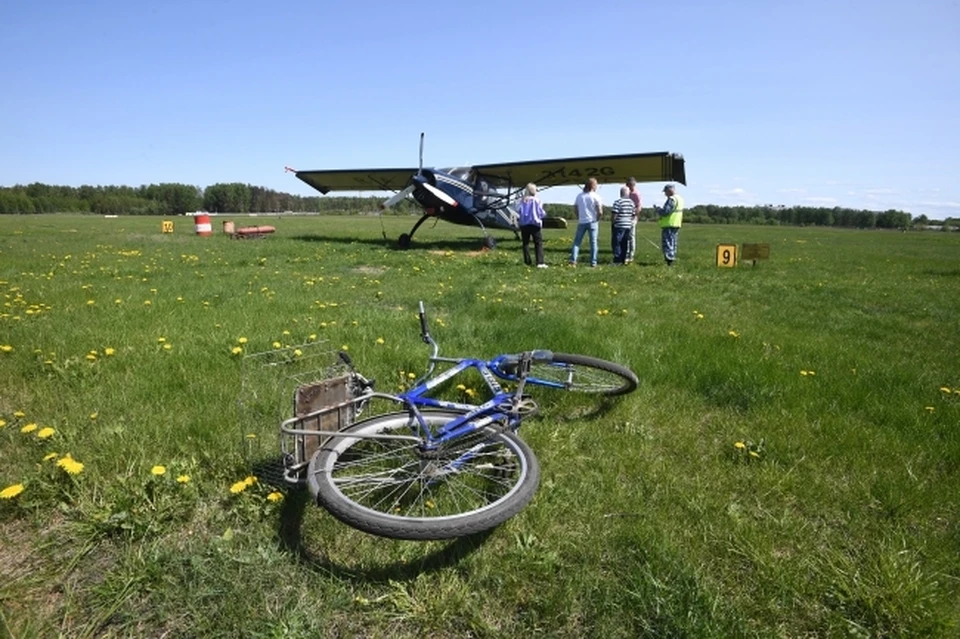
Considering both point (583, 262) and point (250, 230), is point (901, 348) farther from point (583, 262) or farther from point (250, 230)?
point (250, 230)

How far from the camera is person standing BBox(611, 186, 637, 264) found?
44.0ft

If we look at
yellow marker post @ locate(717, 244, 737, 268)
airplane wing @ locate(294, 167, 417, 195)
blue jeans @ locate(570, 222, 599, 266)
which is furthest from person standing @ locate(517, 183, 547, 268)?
airplane wing @ locate(294, 167, 417, 195)

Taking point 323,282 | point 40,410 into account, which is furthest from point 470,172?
point 40,410

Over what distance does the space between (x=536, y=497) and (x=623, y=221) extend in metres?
11.7

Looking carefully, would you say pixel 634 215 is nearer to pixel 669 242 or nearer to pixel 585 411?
pixel 669 242

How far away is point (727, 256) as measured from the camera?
1359 cm

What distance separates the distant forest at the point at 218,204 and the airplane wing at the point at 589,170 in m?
66.1

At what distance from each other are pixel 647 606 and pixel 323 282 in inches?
338

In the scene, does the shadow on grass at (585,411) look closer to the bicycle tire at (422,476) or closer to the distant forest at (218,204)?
the bicycle tire at (422,476)

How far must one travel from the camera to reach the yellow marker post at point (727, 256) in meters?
13.5

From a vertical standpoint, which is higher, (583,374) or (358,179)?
(358,179)

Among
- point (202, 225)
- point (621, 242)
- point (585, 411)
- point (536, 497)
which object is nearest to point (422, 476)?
point (536, 497)

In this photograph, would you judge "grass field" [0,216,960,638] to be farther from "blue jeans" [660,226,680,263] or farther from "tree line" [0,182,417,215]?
"tree line" [0,182,417,215]

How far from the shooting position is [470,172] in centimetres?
1923
